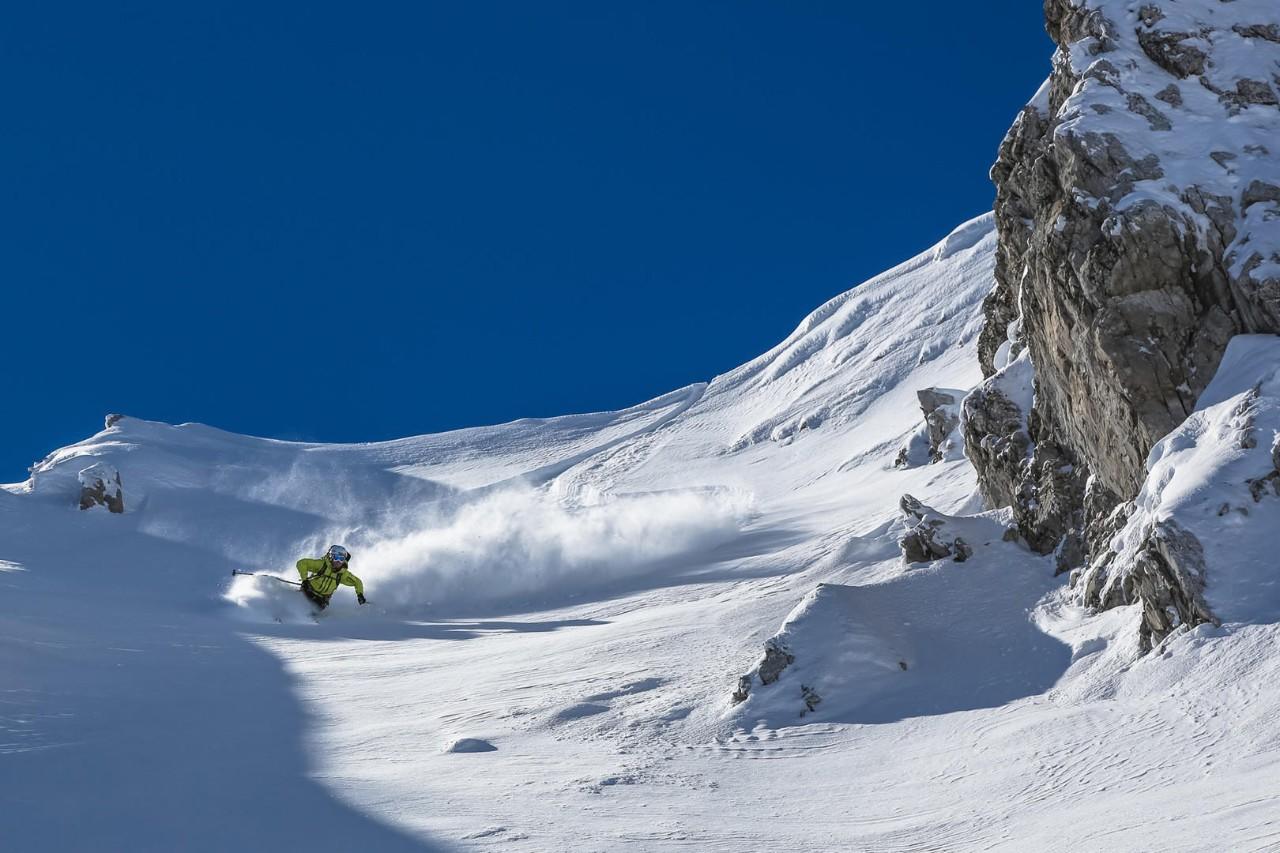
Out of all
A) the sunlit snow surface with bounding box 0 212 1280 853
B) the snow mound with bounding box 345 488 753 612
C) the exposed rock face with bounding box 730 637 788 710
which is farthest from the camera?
the snow mound with bounding box 345 488 753 612

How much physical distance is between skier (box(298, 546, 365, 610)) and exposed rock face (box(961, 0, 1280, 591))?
15228mm

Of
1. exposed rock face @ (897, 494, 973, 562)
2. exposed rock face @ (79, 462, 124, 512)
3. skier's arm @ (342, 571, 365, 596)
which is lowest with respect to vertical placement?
exposed rock face @ (897, 494, 973, 562)

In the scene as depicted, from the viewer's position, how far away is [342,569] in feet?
91.9

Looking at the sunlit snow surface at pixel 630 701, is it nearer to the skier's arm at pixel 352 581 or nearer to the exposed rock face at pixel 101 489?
the skier's arm at pixel 352 581

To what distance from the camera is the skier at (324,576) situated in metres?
27.8

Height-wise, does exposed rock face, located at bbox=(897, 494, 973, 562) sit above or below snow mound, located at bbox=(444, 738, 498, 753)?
above

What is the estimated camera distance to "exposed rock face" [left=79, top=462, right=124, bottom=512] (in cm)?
4434

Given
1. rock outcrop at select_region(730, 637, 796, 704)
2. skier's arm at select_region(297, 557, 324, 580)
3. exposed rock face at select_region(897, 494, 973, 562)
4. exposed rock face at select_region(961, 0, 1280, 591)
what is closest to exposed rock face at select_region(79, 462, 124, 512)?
skier's arm at select_region(297, 557, 324, 580)

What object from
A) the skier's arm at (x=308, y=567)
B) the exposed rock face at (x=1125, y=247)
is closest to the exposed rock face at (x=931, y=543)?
the exposed rock face at (x=1125, y=247)

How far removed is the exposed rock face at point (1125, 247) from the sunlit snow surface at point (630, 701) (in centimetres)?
162

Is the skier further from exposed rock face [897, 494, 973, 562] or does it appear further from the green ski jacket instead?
exposed rock face [897, 494, 973, 562]

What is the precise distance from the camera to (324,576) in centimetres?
2797

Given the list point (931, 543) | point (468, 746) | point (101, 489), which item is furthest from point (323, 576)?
point (101, 489)

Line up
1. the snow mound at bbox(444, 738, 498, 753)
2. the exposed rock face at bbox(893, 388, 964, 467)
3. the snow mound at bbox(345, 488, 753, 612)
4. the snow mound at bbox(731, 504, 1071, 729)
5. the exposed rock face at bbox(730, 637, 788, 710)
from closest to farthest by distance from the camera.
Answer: the snow mound at bbox(444, 738, 498, 753) → the snow mound at bbox(731, 504, 1071, 729) → the exposed rock face at bbox(730, 637, 788, 710) → the snow mound at bbox(345, 488, 753, 612) → the exposed rock face at bbox(893, 388, 964, 467)
